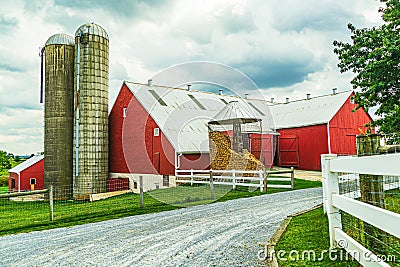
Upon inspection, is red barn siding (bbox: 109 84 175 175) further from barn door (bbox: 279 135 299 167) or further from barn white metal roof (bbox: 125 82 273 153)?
barn door (bbox: 279 135 299 167)

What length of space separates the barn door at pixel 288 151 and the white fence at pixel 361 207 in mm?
21266

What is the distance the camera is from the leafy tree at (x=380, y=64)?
1130cm

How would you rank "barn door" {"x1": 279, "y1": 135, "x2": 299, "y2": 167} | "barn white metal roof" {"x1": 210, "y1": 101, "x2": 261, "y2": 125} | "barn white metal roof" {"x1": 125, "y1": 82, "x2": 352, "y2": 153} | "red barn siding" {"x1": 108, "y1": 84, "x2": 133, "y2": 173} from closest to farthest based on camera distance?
"barn white metal roof" {"x1": 210, "y1": 101, "x2": 261, "y2": 125} → "barn white metal roof" {"x1": 125, "y1": 82, "x2": 352, "y2": 153} → "red barn siding" {"x1": 108, "y1": 84, "x2": 133, "y2": 173} → "barn door" {"x1": 279, "y1": 135, "x2": 299, "y2": 167}

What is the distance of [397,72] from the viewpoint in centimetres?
1134

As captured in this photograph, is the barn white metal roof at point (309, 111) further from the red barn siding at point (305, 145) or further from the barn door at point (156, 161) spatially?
the barn door at point (156, 161)

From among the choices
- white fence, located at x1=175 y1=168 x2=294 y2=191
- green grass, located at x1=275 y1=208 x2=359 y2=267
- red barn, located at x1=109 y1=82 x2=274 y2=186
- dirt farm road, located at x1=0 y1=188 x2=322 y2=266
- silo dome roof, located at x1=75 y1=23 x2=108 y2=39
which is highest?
silo dome roof, located at x1=75 y1=23 x2=108 y2=39

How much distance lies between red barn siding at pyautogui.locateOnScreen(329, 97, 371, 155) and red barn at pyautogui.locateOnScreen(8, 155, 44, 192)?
20294mm

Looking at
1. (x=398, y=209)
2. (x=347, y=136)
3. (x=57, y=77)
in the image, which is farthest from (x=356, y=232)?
(x=347, y=136)

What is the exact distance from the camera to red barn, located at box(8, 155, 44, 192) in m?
25.3

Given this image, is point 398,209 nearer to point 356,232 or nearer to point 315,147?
point 356,232

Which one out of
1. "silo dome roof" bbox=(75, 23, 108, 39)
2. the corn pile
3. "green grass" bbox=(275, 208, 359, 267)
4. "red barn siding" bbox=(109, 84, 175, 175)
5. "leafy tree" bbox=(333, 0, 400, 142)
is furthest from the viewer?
"silo dome roof" bbox=(75, 23, 108, 39)

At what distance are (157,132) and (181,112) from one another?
9.98 feet

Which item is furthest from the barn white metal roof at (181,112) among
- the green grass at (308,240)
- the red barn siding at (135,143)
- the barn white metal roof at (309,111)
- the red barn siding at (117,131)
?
the green grass at (308,240)

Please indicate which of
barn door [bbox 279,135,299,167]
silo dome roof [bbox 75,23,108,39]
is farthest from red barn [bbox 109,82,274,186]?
silo dome roof [bbox 75,23,108,39]
